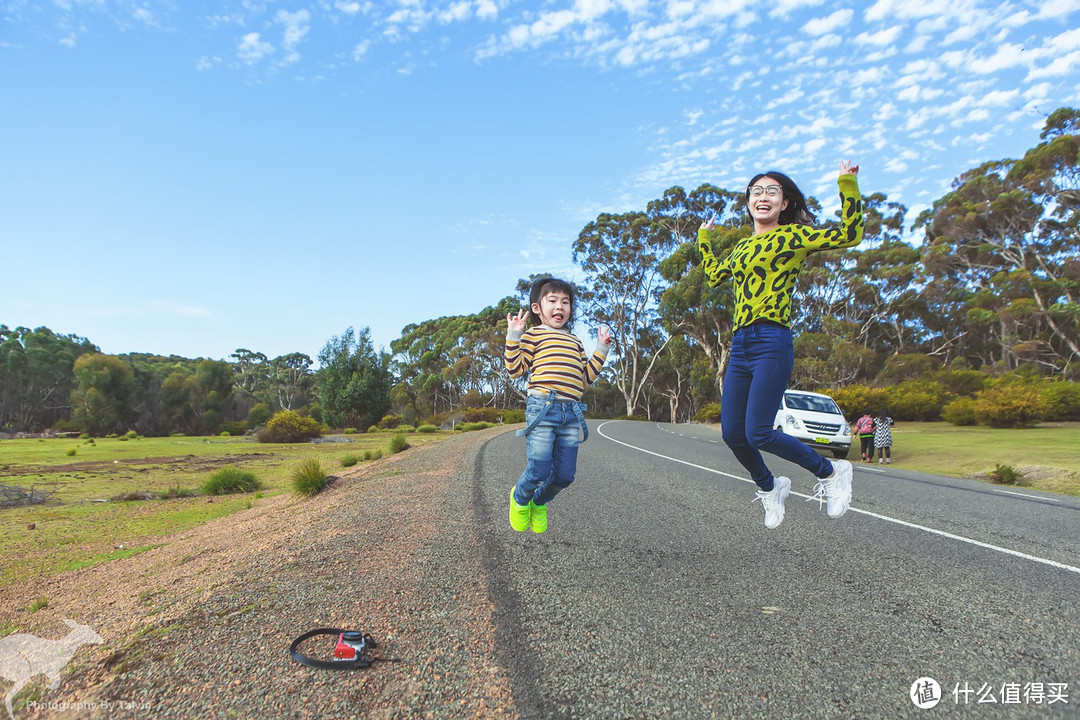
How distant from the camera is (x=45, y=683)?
8.26ft

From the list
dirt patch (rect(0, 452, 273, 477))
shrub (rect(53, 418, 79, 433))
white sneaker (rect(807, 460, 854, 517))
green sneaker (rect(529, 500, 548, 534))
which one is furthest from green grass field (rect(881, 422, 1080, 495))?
shrub (rect(53, 418, 79, 433))

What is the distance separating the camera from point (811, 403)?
16484 millimetres

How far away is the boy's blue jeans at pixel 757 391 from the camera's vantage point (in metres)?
3.46

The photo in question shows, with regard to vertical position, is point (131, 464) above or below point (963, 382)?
below

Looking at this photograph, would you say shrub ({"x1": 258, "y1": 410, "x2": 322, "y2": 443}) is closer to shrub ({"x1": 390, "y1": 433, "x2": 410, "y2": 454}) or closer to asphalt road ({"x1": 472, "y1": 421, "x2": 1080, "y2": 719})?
shrub ({"x1": 390, "y1": 433, "x2": 410, "y2": 454})

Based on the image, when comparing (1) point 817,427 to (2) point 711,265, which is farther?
(1) point 817,427

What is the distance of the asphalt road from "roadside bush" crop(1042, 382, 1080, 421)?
24.4m

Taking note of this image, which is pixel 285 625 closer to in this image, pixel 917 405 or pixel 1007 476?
pixel 1007 476

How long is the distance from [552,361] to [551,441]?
47cm

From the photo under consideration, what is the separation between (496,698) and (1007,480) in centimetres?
1229

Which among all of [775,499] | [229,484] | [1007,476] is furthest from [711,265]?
[229,484]

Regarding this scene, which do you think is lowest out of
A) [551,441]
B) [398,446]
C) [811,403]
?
[398,446]

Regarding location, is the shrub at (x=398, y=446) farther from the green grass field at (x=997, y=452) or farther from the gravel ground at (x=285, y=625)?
the green grass field at (x=997, y=452)

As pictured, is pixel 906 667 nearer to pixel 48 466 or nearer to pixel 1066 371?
pixel 48 466
